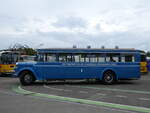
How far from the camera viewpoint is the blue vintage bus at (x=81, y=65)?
1461cm

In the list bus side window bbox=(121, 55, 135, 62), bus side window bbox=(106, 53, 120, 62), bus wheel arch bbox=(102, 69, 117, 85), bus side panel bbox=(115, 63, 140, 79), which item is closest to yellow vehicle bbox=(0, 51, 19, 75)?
bus wheel arch bbox=(102, 69, 117, 85)

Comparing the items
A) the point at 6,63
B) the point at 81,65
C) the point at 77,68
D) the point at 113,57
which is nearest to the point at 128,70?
the point at 113,57

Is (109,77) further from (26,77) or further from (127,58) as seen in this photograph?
(26,77)

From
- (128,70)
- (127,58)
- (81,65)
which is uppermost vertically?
(127,58)

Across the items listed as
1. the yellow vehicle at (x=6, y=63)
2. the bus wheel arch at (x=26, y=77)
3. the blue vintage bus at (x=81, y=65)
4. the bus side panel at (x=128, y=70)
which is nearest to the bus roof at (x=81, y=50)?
the blue vintage bus at (x=81, y=65)

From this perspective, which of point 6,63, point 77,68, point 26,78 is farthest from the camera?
point 6,63

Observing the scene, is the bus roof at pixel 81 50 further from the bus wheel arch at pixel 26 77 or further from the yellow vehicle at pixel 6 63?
the yellow vehicle at pixel 6 63

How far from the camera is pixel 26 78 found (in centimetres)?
1458

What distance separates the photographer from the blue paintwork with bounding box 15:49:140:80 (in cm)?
1459

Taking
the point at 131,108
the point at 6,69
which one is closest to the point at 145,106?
the point at 131,108

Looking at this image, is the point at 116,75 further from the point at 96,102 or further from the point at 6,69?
the point at 6,69

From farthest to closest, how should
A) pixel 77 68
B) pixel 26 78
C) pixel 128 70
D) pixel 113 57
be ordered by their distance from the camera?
pixel 113 57 < pixel 128 70 < pixel 77 68 < pixel 26 78

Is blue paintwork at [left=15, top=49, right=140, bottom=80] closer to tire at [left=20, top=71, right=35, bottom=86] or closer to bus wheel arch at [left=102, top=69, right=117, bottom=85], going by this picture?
bus wheel arch at [left=102, top=69, right=117, bottom=85]

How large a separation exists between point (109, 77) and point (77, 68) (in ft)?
7.74
